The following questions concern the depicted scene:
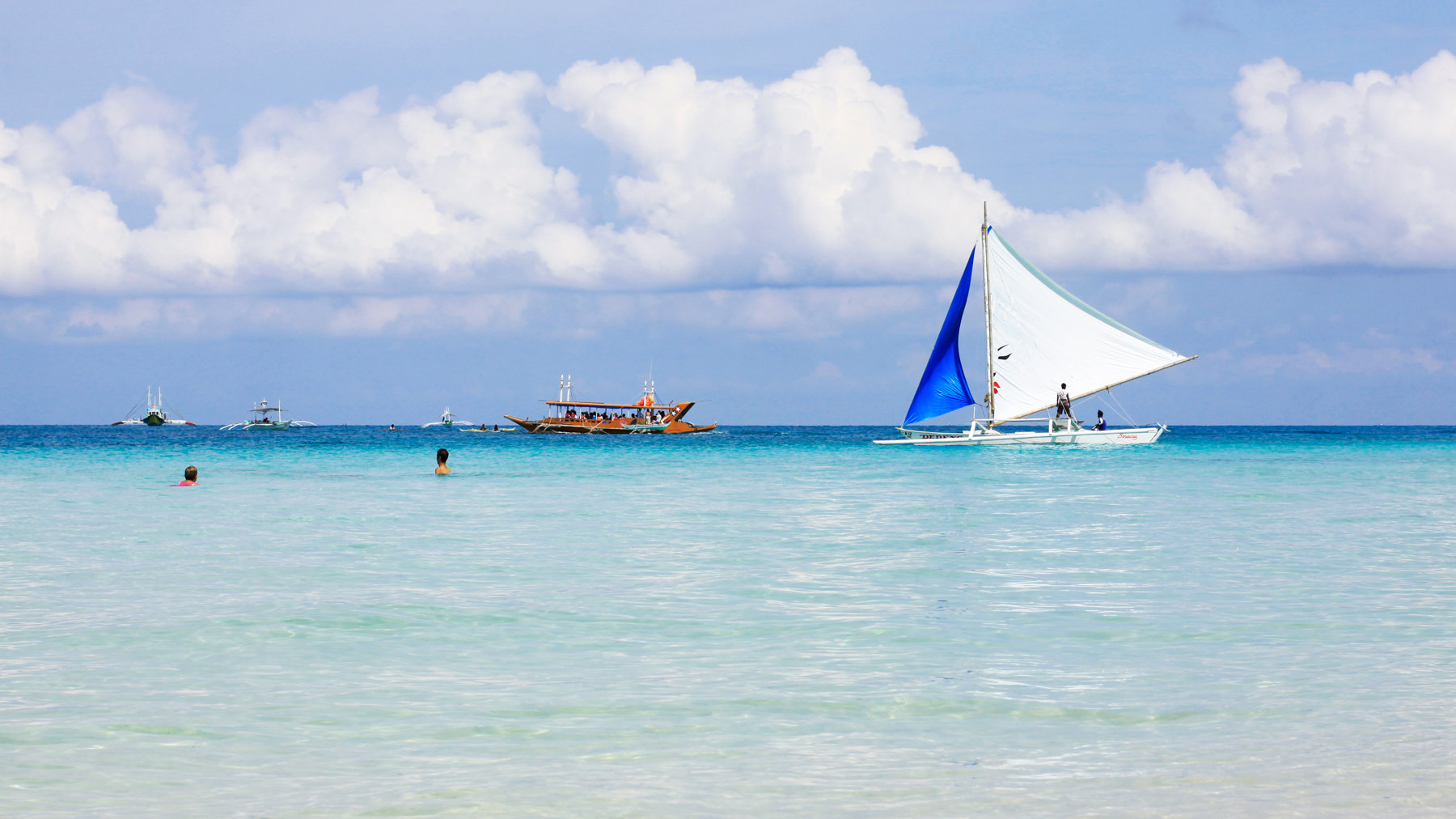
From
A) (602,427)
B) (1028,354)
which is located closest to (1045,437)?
(1028,354)

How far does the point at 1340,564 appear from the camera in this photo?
55.6ft

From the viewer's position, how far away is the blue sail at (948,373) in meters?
62.8

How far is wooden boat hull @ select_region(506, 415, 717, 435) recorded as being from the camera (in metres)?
127

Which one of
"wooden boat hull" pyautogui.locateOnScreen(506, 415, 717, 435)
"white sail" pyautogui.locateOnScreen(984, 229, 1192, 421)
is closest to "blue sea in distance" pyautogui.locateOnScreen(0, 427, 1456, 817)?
"white sail" pyautogui.locateOnScreen(984, 229, 1192, 421)

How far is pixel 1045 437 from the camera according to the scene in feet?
208

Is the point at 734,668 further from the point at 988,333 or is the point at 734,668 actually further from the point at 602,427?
the point at 602,427

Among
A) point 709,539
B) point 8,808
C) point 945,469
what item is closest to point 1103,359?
point 945,469

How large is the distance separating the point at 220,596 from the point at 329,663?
4811 mm

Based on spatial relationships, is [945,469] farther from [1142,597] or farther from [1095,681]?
[1095,681]

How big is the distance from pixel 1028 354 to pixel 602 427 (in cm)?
7095

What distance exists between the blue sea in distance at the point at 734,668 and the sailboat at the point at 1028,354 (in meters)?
37.1

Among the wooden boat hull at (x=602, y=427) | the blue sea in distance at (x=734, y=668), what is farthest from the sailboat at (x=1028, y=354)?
the wooden boat hull at (x=602, y=427)

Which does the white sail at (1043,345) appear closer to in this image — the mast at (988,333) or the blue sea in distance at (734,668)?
the mast at (988,333)

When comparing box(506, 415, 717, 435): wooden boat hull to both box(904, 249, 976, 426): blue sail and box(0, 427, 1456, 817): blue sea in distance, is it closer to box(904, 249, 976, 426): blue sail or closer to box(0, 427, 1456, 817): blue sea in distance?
box(904, 249, 976, 426): blue sail
